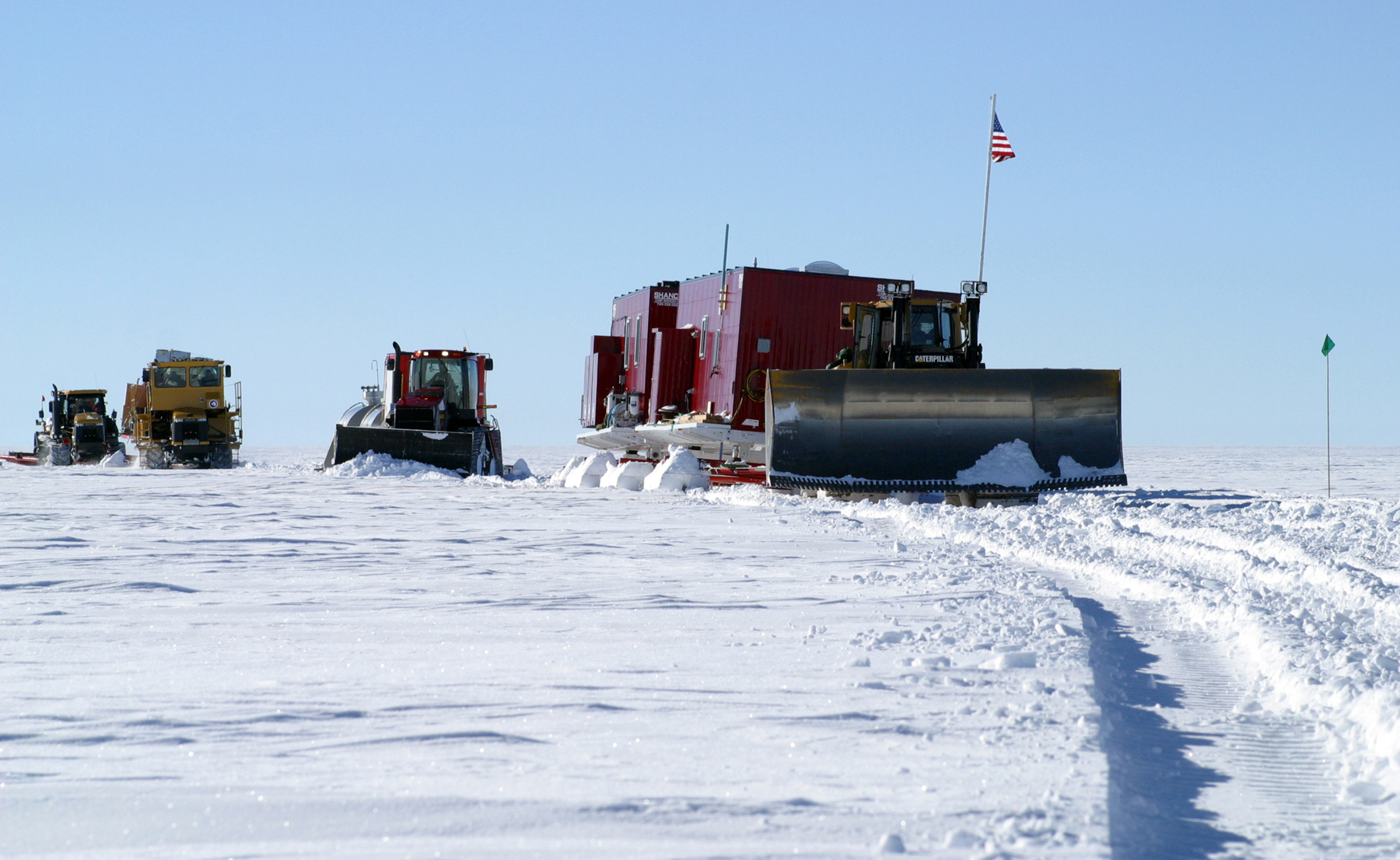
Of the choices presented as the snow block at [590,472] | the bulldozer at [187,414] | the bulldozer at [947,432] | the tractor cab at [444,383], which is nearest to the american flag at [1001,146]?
the bulldozer at [947,432]

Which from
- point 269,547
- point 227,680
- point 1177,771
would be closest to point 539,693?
point 227,680

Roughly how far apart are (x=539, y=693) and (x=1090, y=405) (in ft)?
33.7

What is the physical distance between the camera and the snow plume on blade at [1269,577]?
3797 millimetres

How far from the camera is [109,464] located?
28719 millimetres

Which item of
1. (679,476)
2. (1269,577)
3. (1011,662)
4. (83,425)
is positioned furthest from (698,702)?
(83,425)

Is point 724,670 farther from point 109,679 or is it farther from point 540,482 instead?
point 540,482

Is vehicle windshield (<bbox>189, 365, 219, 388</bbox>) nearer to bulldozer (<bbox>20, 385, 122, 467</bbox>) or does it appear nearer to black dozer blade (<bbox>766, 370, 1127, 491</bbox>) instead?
bulldozer (<bbox>20, 385, 122, 467</bbox>)

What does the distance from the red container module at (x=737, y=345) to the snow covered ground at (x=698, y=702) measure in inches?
315

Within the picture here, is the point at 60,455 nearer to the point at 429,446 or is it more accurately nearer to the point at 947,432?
the point at 429,446

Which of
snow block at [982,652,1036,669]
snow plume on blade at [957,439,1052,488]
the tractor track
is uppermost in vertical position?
snow plume on blade at [957,439,1052,488]

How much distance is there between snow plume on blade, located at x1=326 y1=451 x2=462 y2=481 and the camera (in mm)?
19703

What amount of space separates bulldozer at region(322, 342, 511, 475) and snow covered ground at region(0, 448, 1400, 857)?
39.4 ft

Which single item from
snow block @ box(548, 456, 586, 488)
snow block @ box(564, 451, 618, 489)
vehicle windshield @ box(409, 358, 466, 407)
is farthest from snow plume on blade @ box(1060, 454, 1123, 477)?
vehicle windshield @ box(409, 358, 466, 407)

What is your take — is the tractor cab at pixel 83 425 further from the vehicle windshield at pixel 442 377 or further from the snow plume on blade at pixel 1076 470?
the snow plume on blade at pixel 1076 470
